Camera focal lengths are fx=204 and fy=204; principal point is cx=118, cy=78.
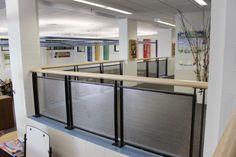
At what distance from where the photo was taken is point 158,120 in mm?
2164

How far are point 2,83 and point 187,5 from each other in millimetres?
8428

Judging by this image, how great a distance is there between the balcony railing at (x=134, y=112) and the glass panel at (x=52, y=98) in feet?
0.05

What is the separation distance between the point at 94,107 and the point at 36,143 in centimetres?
100

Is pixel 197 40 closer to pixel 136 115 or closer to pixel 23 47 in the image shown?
pixel 136 115

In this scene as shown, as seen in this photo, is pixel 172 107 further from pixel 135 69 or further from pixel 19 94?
pixel 135 69

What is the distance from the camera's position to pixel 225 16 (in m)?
1.44

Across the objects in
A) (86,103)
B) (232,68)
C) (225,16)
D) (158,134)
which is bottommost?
(158,134)

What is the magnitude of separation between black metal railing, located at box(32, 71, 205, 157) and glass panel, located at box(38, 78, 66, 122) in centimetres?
19

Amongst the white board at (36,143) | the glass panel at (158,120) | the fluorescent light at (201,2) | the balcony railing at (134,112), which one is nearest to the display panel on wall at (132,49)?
the fluorescent light at (201,2)

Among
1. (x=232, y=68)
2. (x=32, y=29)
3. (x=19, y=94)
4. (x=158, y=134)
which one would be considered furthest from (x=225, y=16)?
(x=19, y=94)

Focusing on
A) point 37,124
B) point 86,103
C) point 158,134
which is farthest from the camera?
point 37,124

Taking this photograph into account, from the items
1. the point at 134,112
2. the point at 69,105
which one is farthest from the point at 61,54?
the point at 134,112

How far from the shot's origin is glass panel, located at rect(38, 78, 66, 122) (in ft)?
10.1

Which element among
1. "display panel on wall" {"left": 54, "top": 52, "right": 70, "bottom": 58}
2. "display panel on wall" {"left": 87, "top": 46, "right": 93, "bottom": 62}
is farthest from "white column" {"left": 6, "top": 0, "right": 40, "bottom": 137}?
"display panel on wall" {"left": 87, "top": 46, "right": 93, "bottom": 62}
